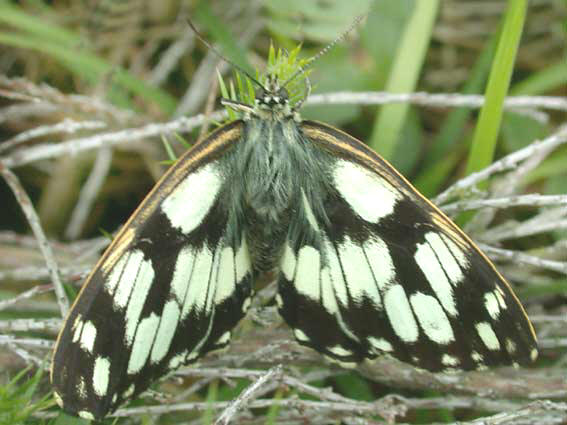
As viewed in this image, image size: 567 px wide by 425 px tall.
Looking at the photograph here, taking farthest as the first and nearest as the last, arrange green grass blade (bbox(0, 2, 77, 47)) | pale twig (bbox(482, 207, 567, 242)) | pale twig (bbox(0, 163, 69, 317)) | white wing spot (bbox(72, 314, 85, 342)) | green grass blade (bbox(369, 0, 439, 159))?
1. green grass blade (bbox(0, 2, 77, 47))
2. green grass blade (bbox(369, 0, 439, 159))
3. pale twig (bbox(482, 207, 567, 242))
4. pale twig (bbox(0, 163, 69, 317))
5. white wing spot (bbox(72, 314, 85, 342))

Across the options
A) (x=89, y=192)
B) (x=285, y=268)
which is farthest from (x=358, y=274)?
(x=89, y=192)

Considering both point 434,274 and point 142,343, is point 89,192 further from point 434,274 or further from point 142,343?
point 434,274

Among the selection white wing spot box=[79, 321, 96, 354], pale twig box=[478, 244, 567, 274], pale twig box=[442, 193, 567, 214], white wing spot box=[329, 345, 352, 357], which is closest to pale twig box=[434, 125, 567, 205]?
pale twig box=[442, 193, 567, 214]

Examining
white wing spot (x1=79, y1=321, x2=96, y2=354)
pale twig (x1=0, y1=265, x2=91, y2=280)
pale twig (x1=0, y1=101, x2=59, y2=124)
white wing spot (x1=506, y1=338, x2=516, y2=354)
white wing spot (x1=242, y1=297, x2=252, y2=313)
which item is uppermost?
pale twig (x1=0, y1=101, x2=59, y2=124)

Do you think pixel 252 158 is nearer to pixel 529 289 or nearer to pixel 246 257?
pixel 246 257

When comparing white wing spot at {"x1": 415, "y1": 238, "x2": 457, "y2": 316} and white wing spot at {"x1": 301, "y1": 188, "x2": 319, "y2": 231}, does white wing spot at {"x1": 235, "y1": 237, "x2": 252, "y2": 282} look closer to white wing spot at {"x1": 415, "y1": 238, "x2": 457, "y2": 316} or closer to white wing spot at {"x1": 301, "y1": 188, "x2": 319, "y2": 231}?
white wing spot at {"x1": 301, "y1": 188, "x2": 319, "y2": 231}

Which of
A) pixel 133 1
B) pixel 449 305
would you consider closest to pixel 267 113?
pixel 449 305

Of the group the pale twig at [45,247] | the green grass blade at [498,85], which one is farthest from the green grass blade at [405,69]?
the pale twig at [45,247]

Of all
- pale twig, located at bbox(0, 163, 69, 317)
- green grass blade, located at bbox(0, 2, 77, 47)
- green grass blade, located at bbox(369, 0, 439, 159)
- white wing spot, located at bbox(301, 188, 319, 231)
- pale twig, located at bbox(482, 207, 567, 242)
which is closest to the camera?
white wing spot, located at bbox(301, 188, 319, 231)
